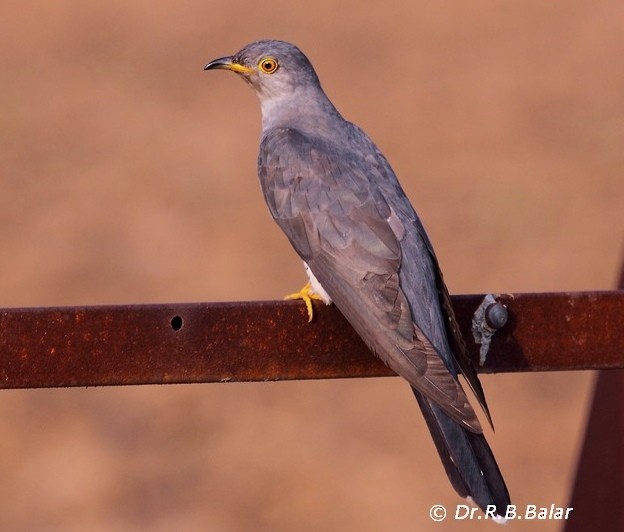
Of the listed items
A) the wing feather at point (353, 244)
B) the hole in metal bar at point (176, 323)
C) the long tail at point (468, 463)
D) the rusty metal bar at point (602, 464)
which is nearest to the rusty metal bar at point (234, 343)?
the hole in metal bar at point (176, 323)

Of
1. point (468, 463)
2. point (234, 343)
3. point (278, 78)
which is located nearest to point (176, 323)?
point (234, 343)

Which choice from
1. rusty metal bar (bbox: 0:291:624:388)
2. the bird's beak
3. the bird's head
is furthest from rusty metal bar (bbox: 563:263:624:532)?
the bird's beak

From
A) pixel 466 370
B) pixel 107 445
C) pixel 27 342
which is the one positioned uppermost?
pixel 27 342

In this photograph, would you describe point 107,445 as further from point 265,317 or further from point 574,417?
point 265,317

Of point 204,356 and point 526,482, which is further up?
point 204,356

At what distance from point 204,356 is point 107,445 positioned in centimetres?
463

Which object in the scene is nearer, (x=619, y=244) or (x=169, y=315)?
(x=169, y=315)

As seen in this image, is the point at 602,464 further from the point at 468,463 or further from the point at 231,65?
the point at 231,65

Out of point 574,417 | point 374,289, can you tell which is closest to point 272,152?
point 374,289

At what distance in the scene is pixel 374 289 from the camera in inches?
168

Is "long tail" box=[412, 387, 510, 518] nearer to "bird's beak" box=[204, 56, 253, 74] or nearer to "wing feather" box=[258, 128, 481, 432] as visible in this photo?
"wing feather" box=[258, 128, 481, 432]

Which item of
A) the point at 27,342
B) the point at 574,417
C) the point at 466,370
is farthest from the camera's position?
the point at 574,417

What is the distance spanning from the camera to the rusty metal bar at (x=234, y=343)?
11.6ft

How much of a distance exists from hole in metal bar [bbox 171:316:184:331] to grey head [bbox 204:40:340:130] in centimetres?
216
